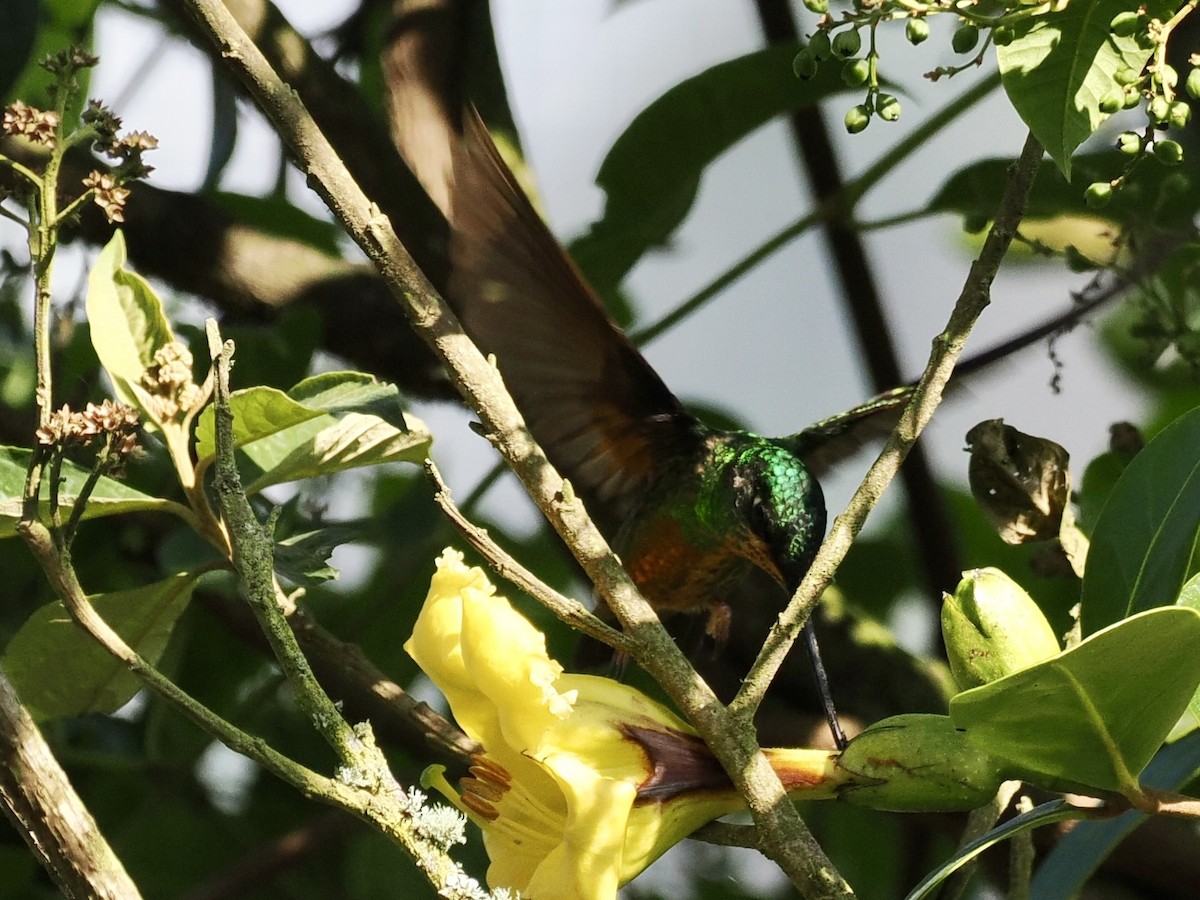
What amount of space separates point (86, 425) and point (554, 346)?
772mm

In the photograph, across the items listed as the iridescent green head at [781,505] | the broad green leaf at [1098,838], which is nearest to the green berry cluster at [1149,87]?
the broad green leaf at [1098,838]

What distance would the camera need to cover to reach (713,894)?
87.5 inches

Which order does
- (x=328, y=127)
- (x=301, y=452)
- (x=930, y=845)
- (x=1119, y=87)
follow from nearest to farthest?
A: 1. (x=1119, y=87)
2. (x=301, y=452)
3. (x=328, y=127)
4. (x=930, y=845)

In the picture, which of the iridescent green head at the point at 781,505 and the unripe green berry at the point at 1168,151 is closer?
the unripe green berry at the point at 1168,151

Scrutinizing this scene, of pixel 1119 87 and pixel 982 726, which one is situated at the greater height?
pixel 1119 87

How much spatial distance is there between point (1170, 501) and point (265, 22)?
1.22m

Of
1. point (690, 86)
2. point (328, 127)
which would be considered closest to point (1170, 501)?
point (690, 86)

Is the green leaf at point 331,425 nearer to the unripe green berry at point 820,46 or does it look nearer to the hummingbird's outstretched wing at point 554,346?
the hummingbird's outstretched wing at point 554,346

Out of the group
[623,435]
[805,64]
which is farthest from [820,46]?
[623,435]

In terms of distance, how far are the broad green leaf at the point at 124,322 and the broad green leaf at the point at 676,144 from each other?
84 cm

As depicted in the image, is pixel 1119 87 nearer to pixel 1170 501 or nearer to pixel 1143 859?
pixel 1170 501

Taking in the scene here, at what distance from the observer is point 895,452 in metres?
0.87

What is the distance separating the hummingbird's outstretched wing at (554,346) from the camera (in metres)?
1.44

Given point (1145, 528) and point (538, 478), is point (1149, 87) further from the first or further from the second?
point (538, 478)
